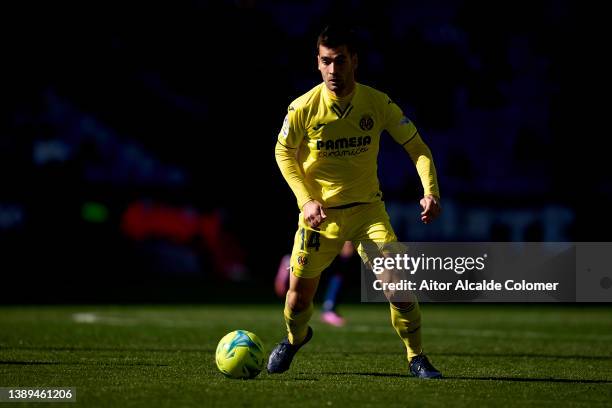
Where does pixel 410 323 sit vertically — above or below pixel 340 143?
below

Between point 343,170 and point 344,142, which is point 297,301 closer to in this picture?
point 343,170

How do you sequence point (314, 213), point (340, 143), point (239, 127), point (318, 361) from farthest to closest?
1. point (239, 127)
2. point (318, 361)
3. point (340, 143)
4. point (314, 213)

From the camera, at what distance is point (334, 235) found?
26.4 ft

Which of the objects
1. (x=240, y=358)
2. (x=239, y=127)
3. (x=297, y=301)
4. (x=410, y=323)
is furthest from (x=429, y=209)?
(x=239, y=127)

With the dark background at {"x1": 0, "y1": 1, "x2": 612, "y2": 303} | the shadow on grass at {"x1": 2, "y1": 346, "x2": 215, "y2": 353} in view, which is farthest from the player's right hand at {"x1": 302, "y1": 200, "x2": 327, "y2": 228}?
the dark background at {"x1": 0, "y1": 1, "x2": 612, "y2": 303}

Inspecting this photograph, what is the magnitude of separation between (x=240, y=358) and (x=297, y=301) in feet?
2.70

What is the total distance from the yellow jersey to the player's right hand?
0.22m

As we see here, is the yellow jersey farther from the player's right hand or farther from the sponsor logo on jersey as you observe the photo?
the player's right hand

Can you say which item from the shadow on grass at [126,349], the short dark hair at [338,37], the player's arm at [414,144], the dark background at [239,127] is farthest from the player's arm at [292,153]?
the dark background at [239,127]

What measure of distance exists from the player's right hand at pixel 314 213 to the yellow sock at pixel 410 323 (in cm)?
96

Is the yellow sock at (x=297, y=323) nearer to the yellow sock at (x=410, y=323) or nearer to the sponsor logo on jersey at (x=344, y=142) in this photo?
the yellow sock at (x=410, y=323)

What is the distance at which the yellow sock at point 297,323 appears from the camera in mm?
8320

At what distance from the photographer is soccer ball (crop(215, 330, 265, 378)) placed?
7.63m

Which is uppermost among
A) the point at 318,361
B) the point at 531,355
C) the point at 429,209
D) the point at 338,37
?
the point at 338,37
